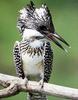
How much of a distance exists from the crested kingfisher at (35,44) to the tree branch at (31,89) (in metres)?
0.05

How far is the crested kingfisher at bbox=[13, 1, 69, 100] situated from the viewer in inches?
201

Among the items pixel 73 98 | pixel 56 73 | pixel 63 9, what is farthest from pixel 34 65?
pixel 63 9

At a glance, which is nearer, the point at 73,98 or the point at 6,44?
the point at 73,98

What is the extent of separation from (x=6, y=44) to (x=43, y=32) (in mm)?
3451

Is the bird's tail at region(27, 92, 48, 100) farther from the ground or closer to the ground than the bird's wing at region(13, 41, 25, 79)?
closer to the ground

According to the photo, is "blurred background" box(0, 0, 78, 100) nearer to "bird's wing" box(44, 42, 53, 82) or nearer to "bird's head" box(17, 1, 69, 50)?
"bird's wing" box(44, 42, 53, 82)

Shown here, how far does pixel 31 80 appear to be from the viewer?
5445mm

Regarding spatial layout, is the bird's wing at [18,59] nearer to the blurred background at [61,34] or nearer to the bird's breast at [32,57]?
the bird's breast at [32,57]

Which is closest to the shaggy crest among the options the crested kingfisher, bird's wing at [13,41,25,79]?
the crested kingfisher

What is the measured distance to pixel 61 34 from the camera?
854 centimetres

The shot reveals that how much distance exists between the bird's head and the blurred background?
84.4 inches

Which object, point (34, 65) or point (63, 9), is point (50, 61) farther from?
point (63, 9)

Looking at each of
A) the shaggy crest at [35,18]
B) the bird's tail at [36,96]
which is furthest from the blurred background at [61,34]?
the shaggy crest at [35,18]

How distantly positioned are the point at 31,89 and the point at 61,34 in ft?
11.3
